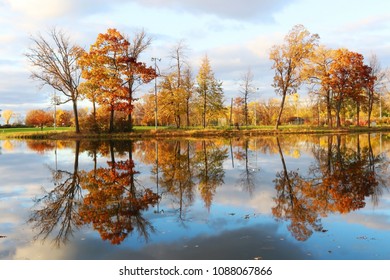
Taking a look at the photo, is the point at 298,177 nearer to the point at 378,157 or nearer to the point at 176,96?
the point at 378,157

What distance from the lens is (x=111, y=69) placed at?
42.8 meters

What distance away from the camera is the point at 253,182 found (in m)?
→ 13.7

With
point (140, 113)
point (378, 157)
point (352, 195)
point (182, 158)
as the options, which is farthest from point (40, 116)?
point (352, 195)

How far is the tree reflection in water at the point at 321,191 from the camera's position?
28.5 ft

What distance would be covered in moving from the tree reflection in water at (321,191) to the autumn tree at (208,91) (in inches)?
1618

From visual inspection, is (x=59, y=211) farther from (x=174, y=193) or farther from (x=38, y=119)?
(x=38, y=119)

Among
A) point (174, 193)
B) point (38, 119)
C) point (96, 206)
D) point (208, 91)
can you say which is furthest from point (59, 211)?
point (38, 119)

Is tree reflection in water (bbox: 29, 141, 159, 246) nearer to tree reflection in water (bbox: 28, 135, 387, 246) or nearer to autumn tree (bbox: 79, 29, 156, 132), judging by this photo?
tree reflection in water (bbox: 28, 135, 387, 246)

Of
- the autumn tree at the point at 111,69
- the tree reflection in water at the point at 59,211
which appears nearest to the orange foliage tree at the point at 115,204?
the tree reflection in water at the point at 59,211

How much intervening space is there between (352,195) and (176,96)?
43095 mm

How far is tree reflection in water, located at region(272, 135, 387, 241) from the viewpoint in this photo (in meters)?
8.69

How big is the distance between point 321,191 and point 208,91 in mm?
48234

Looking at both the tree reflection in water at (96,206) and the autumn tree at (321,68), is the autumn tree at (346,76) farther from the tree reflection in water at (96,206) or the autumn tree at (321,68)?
the tree reflection in water at (96,206)

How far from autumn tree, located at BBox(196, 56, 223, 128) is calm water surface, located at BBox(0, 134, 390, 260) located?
41.9 m
